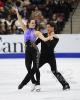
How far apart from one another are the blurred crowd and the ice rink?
3846mm

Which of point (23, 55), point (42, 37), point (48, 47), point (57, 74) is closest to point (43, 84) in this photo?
point (57, 74)

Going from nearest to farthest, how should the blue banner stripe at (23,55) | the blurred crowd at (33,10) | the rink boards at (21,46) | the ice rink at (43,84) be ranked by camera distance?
the ice rink at (43,84) < the blue banner stripe at (23,55) < the rink boards at (21,46) < the blurred crowd at (33,10)

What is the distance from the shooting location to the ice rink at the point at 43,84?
8.55m

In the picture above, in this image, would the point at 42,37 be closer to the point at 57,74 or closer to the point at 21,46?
the point at 57,74

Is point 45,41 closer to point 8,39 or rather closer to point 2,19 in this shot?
point 8,39

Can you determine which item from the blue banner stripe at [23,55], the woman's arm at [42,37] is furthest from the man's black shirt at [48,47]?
the blue banner stripe at [23,55]

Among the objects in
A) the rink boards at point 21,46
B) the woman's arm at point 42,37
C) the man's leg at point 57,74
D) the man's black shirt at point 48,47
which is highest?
the woman's arm at point 42,37

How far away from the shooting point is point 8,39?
55.5ft

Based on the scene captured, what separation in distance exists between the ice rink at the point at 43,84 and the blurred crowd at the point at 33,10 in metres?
3.85

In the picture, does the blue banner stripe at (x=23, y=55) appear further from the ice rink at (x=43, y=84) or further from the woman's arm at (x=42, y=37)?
the woman's arm at (x=42, y=37)

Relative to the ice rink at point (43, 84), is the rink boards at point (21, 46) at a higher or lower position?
lower

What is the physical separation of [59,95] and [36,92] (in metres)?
0.61

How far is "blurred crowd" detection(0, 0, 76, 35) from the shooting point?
1769cm

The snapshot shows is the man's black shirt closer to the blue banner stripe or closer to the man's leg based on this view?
the man's leg
